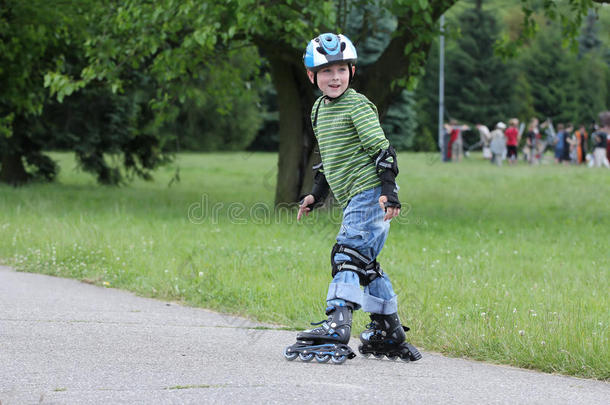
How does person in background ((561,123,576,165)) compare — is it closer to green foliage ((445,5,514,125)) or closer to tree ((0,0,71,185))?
tree ((0,0,71,185))

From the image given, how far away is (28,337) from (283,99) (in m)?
9.99

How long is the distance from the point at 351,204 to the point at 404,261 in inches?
158

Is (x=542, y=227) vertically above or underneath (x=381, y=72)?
underneath

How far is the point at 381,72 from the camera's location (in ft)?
45.8

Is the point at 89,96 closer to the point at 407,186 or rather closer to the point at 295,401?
the point at 407,186

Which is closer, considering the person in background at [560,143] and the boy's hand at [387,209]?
the boy's hand at [387,209]

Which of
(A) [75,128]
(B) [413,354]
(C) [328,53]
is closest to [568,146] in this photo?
(A) [75,128]

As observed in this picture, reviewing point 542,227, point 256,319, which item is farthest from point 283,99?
point 256,319

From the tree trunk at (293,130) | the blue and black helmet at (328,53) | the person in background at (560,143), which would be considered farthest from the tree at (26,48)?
the person in background at (560,143)

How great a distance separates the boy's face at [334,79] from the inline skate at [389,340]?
1.33m

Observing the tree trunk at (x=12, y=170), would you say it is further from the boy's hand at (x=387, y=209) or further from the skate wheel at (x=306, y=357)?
the boy's hand at (x=387, y=209)

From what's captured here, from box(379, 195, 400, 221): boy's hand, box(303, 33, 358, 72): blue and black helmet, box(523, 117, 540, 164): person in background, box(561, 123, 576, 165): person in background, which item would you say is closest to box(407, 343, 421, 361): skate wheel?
box(379, 195, 400, 221): boy's hand

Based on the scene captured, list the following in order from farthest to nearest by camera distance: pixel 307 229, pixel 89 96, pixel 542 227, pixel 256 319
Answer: pixel 89 96 < pixel 542 227 < pixel 307 229 < pixel 256 319

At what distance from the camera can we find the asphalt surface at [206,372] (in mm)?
4098
